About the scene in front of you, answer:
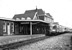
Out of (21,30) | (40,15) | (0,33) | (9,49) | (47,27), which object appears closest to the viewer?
(9,49)

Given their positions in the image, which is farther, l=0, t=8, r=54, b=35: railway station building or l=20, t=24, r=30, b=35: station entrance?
l=20, t=24, r=30, b=35: station entrance

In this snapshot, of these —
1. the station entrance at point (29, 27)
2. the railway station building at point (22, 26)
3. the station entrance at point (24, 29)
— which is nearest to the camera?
the railway station building at point (22, 26)

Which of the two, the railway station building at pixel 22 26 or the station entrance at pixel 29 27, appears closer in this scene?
the railway station building at pixel 22 26

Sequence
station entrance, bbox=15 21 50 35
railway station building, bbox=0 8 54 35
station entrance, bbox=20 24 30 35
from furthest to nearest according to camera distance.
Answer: station entrance, bbox=20 24 30 35 → station entrance, bbox=15 21 50 35 → railway station building, bbox=0 8 54 35

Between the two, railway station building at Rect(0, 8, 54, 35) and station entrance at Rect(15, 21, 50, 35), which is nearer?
railway station building at Rect(0, 8, 54, 35)

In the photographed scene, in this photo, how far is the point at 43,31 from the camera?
30.7 meters

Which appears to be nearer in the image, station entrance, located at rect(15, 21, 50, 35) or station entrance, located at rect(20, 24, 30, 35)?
station entrance, located at rect(15, 21, 50, 35)

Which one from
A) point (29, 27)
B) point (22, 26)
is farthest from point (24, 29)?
point (29, 27)

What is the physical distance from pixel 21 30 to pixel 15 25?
11.4 feet

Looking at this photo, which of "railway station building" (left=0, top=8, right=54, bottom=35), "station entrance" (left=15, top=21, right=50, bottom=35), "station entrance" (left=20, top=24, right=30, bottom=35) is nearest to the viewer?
"railway station building" (left=0, top=8, right=54, bottom=35)

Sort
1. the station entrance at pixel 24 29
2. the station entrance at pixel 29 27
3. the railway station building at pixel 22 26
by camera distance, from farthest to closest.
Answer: the station entrance at pixel 24 29, the station entrance at pixel 29 27, the railway station building at pixel 22 26

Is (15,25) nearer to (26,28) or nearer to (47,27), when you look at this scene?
(26,28)

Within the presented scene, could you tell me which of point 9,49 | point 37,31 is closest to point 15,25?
point 37,31

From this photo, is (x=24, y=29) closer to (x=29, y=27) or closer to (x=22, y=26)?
(x=22, y=26)
